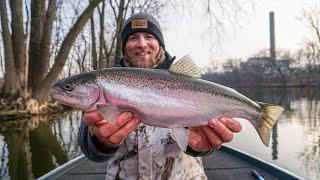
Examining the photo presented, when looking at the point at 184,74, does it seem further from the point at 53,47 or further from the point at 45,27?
the point at 53,47

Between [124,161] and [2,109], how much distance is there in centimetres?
2011

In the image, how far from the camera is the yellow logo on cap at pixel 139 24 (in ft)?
13.6

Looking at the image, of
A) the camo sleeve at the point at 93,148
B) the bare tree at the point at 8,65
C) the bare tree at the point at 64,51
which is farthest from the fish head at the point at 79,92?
the bare tree at the point at 8,65

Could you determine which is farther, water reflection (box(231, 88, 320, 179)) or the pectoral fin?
water reflection (box(231, 88, 320, 179))

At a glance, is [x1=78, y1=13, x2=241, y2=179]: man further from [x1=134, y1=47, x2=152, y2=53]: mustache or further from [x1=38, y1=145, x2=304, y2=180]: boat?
[x1=38, y1=145, x2=304, y2=180]: boat

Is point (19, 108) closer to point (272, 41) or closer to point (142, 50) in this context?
point (142, 50)

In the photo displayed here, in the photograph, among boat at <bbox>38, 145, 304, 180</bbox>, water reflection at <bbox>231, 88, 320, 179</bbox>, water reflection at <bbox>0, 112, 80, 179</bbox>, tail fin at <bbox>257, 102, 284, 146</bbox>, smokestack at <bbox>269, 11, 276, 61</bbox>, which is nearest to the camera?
tail fin at <bbox>257, 102, 284, 146</bbox>

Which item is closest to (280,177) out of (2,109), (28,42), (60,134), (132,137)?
(132,137)

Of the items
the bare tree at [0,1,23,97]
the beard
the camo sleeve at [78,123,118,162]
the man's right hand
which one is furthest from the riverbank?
the man's right hand

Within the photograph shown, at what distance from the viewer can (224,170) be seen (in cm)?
656

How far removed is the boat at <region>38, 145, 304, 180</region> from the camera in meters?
6.13

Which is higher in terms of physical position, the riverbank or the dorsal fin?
the dorsal fin

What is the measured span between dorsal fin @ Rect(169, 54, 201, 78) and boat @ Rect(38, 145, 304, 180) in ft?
10.7

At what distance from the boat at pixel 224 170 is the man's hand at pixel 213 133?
9.03 feet
